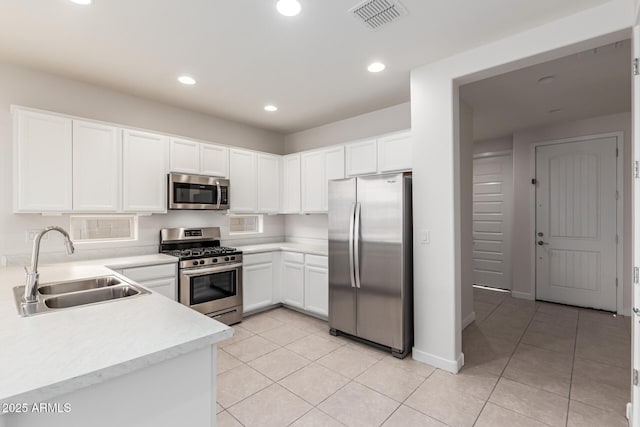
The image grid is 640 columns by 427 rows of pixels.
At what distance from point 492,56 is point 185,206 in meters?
3.38

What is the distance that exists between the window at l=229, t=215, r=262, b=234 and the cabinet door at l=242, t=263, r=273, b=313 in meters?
0.79

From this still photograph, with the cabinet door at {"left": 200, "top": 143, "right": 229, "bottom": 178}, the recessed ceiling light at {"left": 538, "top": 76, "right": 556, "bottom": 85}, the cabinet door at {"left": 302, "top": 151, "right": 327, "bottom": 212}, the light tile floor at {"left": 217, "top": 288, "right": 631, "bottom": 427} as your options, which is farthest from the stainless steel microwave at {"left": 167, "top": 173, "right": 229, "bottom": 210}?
the recessed ceiling light at {"left": 538, "top": 76, "right": 556, "bottom": 85}

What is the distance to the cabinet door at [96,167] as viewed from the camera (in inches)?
114

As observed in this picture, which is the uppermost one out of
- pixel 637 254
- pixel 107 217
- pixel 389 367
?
pixel 107 217

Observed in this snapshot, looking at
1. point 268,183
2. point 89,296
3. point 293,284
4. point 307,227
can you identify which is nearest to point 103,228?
point 89,296

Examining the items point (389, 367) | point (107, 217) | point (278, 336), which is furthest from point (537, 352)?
point (107, 217)

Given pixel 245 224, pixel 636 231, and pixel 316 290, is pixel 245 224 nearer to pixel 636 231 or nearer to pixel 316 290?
pixel 316 290

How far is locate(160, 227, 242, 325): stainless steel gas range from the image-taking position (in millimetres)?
3324

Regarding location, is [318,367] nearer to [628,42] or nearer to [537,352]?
[537,352]

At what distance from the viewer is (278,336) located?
11.2ft

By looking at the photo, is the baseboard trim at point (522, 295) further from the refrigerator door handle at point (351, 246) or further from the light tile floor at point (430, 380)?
the refrigerator door handle at point (351, 246)

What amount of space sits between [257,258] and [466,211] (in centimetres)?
274

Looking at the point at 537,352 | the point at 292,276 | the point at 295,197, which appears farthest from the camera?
the point at 295,197

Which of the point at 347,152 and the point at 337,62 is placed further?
the point at 347,152
